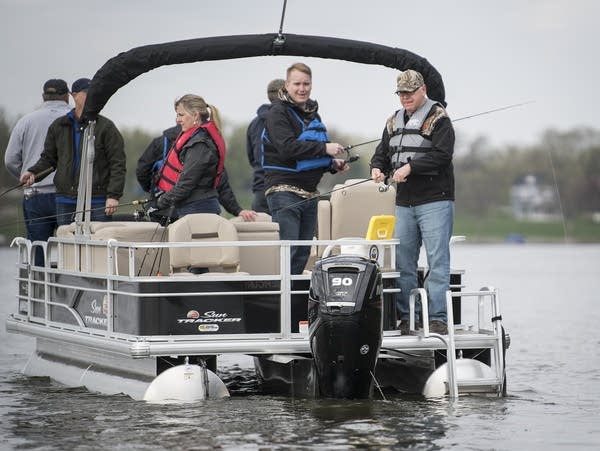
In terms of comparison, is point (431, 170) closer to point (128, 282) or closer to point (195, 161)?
point (195, 161)

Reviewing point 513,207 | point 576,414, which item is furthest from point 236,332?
point 513,207

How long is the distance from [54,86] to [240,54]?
9.20ft

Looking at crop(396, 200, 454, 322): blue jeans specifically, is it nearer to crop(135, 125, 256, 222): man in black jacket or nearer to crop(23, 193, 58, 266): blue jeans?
crop(135, 125, 256, 222): man in black jacket

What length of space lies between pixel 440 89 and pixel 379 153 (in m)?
0.92

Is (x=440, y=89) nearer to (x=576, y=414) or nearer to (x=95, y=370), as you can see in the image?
(x=576, y=414)

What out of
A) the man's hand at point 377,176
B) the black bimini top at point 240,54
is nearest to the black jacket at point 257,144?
the black bimini top at point 240,54

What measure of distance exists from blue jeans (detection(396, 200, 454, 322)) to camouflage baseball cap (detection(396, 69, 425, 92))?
0.83 m

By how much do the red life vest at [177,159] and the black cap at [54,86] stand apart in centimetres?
233

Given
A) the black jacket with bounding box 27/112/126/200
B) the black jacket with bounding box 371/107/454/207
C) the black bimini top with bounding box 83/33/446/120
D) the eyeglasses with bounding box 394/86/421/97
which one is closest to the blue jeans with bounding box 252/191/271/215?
the black jacket with bounding box 27/112/126/200

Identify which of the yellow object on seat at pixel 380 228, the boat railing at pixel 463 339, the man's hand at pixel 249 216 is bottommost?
the boat railing at pixel 463 339

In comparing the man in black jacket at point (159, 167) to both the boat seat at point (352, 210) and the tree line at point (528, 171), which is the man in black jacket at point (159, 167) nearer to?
the boat seat at point (352, 210)

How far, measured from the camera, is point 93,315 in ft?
34.9

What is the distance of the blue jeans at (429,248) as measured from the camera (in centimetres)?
1021

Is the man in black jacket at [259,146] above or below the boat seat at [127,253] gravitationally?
above
